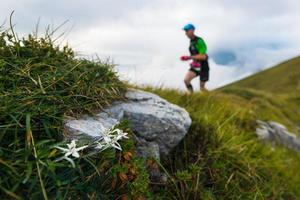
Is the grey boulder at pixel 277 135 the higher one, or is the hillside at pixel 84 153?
the hillside at pixel 84 153

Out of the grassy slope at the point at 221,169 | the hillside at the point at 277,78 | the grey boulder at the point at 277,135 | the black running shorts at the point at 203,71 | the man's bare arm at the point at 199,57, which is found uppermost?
the man's bare arm at the point at 199,57

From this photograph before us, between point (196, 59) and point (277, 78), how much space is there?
14465 centimetres

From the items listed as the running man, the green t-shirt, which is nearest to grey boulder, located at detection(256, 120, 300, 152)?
the running man

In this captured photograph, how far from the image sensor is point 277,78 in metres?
155

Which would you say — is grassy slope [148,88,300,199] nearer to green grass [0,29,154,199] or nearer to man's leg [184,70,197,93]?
green grass [0,29,154,199]

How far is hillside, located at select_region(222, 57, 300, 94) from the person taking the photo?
13812 cm

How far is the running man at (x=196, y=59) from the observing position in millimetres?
15500

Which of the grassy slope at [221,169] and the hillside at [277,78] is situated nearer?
the grassy slope at [221,169]

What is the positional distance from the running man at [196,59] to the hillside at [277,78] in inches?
4592

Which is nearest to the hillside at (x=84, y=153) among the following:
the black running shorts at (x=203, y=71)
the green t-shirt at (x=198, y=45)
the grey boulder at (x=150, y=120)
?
the grey boulder at (x=150, y=120)

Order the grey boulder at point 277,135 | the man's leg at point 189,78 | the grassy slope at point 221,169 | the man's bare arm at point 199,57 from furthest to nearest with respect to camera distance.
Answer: the man's leg at point 189,78 < the man's bare arm at point 199,57 < the grey boulder at point 277,135 < the grassy slope at point 221,169

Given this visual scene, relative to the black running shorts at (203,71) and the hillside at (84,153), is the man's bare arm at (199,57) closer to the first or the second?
the black running shorts at (203,71)

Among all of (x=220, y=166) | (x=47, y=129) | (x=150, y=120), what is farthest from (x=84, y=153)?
(x=220, y=166)

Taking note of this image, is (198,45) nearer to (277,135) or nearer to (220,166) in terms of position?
(277,135)
